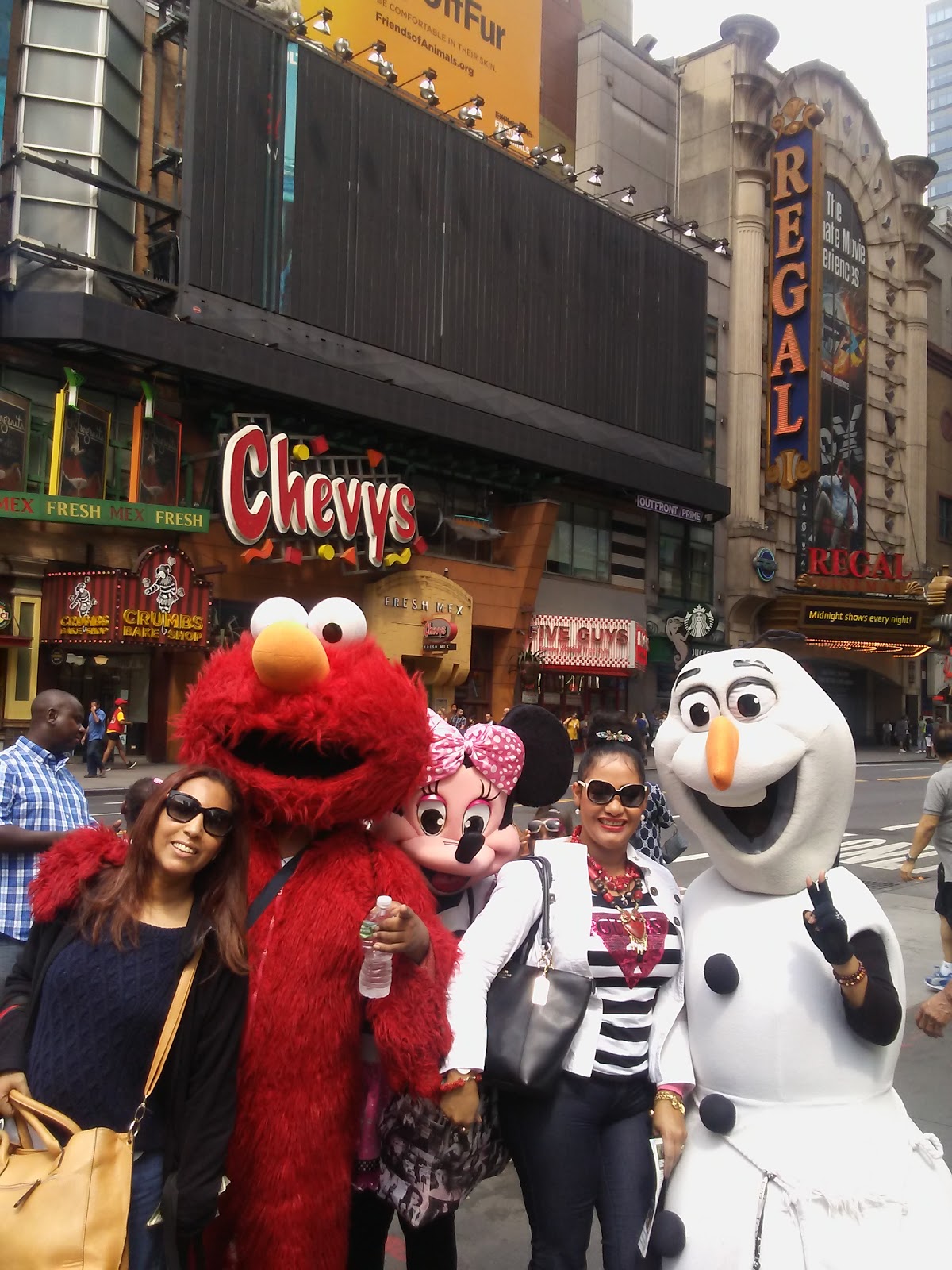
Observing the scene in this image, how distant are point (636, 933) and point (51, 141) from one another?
2066 centimetres

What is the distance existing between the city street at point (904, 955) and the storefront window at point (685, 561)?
470 inches

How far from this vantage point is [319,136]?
71.1 feet

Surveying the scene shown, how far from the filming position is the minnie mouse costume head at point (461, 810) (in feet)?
9.17

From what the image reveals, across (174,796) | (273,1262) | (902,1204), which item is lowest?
(273,1262)

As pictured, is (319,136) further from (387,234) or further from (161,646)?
(161,646)

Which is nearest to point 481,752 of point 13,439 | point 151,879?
point 151,879

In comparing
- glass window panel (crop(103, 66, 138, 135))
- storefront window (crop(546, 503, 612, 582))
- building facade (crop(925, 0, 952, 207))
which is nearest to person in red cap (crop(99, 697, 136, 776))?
glass window panel (crop(103, 66, 138, 135))

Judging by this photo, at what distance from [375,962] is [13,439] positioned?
706 inches

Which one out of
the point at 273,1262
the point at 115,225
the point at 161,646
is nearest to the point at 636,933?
the point at 273,1262

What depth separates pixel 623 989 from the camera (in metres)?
2.48

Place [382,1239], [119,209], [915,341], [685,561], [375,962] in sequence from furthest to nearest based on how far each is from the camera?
1. [915,341]
2. [685,561]
3. [119,209]
4. [382,1239]
5. [375,962]

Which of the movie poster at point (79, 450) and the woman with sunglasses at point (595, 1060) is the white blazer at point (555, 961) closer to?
the woman with sunglasses at point (595, 1060)

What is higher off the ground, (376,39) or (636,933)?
(376,39)

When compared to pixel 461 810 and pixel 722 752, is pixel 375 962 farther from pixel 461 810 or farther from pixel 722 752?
pixel 722 752
